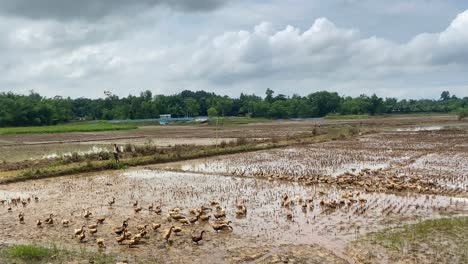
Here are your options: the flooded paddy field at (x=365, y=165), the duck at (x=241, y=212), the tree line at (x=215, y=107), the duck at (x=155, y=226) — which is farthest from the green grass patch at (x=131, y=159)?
the tree line at (x=215, y=107)

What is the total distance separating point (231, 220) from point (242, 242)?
6.18ft

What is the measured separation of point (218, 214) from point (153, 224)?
5.87 ft

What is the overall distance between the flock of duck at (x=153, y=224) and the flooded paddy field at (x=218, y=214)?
0.06 metres

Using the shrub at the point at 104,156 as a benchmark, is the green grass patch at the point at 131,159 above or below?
below

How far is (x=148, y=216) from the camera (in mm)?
11500

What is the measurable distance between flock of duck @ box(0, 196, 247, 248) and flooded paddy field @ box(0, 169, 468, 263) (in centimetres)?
6

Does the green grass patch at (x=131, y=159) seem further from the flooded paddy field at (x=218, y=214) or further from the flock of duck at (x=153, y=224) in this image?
the flock of duck at (x=153, y=224)

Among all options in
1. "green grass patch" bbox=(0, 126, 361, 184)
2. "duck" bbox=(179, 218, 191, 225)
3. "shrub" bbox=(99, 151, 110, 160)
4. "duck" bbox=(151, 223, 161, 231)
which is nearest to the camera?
"duck" bbox=(151, 223, 161, 231)

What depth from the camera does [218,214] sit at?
11.0 metres

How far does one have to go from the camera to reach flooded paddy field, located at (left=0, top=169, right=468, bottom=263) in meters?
8.66

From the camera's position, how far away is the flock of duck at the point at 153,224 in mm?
9031

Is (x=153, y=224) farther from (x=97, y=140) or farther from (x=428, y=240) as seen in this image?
(x=97, y=140)

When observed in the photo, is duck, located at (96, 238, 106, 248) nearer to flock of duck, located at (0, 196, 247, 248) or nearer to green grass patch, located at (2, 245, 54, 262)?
flock of duck, located at (0, 196, 247, 248)

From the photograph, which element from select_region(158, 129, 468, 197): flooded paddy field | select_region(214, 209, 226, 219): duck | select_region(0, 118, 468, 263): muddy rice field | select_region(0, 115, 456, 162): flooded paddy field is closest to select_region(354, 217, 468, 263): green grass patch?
select_region(0, 118, 468, 263): muddy rice field
